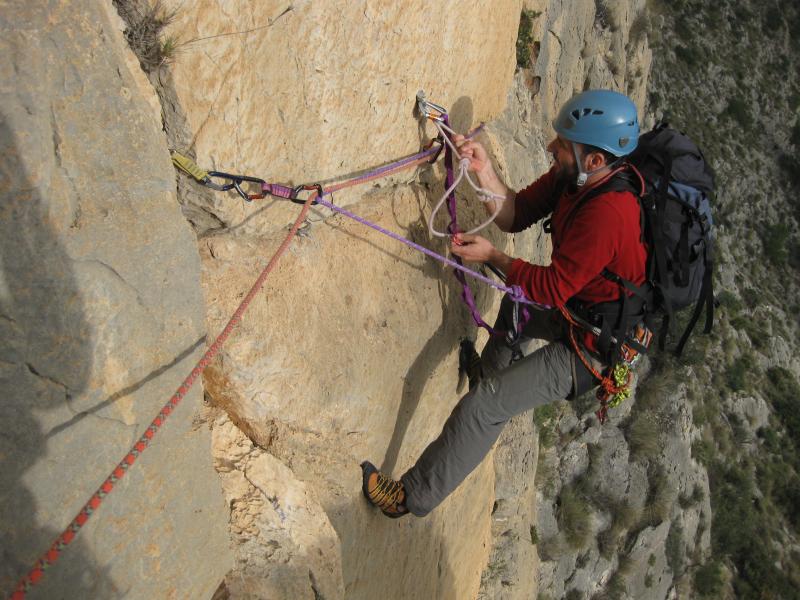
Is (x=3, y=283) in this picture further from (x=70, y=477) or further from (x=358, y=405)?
(x=358, y=405)

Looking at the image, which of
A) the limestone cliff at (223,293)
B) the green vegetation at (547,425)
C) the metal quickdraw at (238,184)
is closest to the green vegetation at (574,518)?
the green vegetation at (547,425)

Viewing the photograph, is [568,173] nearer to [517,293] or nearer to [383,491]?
[517,293]

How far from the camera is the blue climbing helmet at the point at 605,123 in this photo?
300 centimetres

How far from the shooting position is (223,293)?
7.69 feet

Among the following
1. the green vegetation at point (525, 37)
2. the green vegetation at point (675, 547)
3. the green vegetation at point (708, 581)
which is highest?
the green vegetation at point (525, 37)

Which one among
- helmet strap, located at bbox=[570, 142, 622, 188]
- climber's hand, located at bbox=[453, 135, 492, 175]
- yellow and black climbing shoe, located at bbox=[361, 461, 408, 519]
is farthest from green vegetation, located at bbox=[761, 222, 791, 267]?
yellow and black climbing shoe, located at bbox=[361, 461, 408, 519]

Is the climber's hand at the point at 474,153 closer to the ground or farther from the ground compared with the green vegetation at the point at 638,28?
closer to the ground

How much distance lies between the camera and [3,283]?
4.72 feet

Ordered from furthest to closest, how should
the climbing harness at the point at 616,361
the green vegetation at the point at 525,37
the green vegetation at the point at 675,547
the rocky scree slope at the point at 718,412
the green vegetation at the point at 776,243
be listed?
the green vegetation at the point at 776,243
the green vegetation at the point at 675,547
the rocky scree slope at the point at 718,412
the green vegetation at the point at 525,37
the climbing harness at the point at 616,361

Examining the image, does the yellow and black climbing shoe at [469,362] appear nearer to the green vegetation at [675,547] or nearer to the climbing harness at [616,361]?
the climbing harness at [616,361]

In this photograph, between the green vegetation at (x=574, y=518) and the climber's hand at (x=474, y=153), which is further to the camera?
the green vegetation at (x=574, y=518)

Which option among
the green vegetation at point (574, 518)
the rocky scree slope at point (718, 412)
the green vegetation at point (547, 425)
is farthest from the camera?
the rocky scree slope at point (718, 412)

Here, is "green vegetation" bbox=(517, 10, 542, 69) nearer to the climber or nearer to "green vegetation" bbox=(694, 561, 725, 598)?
the climber

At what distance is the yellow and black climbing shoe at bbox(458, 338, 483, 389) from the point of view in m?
4.34
